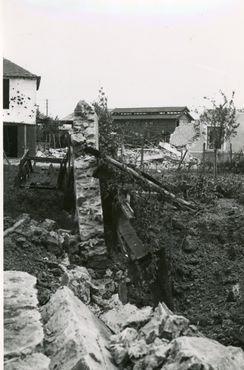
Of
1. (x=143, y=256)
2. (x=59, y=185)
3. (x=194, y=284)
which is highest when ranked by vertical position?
(x=59, y=185)

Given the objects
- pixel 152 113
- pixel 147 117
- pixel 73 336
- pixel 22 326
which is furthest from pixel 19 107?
pixel 73 336

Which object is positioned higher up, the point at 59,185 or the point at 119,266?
the point at 59,185

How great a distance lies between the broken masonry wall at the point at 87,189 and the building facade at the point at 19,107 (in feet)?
50.2

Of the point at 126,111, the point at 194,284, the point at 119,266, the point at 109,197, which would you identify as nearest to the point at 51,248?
the point at 119,266

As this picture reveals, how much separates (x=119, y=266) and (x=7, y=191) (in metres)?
3.07

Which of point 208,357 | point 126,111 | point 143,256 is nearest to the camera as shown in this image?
point 208,357

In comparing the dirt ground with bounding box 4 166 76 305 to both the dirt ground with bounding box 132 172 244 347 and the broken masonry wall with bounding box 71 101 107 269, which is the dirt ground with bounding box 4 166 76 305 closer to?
the broken masonry wall with bounding box 71 101 107 269

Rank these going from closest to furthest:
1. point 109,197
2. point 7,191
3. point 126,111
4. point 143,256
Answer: point 143,256 → point 109,197 → point 7,191 → point 126,111

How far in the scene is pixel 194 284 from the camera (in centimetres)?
559

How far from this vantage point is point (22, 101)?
21.8 meters

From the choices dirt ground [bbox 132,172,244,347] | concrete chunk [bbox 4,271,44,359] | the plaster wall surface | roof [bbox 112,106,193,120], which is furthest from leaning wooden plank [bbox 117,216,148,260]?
roof [bbox 112,106,193,120]

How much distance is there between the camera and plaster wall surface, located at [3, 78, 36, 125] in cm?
2150

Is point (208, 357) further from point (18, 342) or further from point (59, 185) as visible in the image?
point (59, 185)

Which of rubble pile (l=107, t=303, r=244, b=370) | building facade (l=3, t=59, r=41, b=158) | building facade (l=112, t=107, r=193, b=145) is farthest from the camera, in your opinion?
building facade (l=112, t=107, r=193, b=145)
